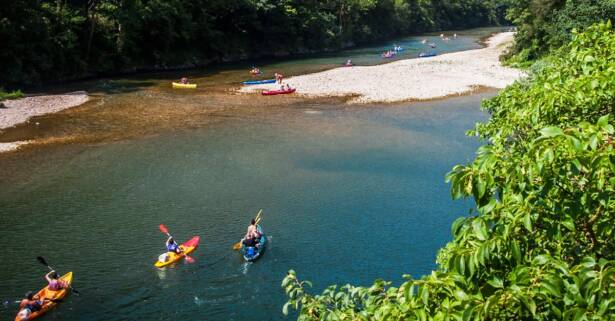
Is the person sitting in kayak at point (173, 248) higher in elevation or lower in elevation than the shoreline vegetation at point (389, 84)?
lower

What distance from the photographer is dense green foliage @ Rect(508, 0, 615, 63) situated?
139ft

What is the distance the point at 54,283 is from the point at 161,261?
3.46m

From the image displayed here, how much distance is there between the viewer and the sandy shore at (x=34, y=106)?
36.4m

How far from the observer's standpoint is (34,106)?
131 ft

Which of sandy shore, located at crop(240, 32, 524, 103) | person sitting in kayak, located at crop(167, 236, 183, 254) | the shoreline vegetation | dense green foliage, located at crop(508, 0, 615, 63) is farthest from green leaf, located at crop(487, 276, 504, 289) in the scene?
sandy shore, located at crop(240, 32, 524, 103)

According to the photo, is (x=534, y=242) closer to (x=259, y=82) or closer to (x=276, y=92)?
(x=276, y=92)

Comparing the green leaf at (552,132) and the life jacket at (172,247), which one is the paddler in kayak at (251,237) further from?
the green leaf at (552,132)

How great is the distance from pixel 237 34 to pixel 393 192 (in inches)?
2068

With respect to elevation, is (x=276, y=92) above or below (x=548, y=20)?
below

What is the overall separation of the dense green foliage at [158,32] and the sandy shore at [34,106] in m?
5.49

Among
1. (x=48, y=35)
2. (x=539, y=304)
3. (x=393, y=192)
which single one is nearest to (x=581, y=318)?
(x=539, y=304)

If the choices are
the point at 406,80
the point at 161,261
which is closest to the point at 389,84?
the point at 406,80

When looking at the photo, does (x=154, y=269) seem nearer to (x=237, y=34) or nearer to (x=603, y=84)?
(x=603, y=84)

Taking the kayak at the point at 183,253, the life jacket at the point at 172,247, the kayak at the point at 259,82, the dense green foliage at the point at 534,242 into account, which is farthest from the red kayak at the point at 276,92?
the dense green foliage at the point at 534,242
